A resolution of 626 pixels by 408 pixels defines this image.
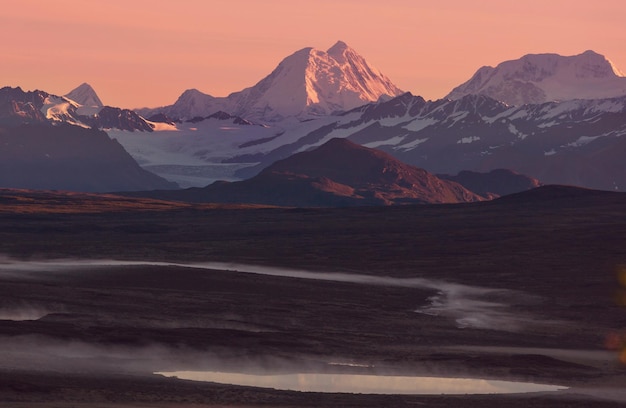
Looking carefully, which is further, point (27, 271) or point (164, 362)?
point (27, 271)

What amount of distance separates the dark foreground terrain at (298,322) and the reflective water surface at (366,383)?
1.56m

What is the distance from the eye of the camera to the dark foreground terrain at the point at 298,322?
55906 mm

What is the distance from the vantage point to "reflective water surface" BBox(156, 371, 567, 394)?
192 feet

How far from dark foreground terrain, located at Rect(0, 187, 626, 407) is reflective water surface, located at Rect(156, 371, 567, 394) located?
5.13 feet

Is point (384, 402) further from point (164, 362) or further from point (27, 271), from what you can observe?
point (27, 271)

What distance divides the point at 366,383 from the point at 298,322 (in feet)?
72.8

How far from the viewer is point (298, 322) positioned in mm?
82375

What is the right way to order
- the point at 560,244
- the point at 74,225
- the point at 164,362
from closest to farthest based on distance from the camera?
the point at 164,362 → the point at 560,244 → the point at 74,225

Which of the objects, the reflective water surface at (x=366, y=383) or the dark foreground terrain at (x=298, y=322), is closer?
the dark foreground terrain at (x=298, y=322)

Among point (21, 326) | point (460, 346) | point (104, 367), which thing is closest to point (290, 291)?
point (460, 346)

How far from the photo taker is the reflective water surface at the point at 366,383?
2304 inches

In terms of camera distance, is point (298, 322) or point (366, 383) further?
point (298, 322)

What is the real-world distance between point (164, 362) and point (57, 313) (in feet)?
48.6

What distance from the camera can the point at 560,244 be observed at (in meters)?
170
